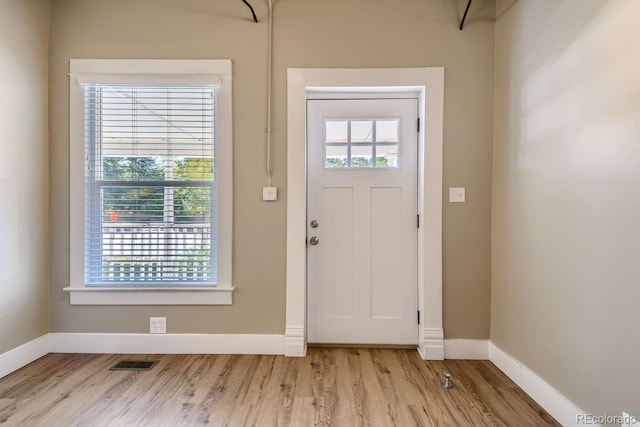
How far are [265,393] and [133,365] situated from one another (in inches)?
40.3

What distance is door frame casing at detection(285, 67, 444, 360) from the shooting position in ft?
7.76

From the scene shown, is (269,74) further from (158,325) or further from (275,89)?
(158,325)

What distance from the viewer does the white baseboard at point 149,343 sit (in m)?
2.41

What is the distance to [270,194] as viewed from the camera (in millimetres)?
2393

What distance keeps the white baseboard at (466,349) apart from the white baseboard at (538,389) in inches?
2.1

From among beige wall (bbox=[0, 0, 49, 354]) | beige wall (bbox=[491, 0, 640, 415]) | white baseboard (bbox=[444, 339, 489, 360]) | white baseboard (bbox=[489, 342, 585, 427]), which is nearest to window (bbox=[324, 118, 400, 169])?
beige wall (bbox=[491, 0, 640, 415])

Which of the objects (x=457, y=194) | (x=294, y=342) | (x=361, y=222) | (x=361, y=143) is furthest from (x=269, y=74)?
(x=294, y=342)

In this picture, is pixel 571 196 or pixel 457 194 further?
pixel 457 194

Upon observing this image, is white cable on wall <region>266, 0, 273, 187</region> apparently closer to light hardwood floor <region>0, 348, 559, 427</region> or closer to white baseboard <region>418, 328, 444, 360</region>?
light hardwood floor <region>0, 348, 559, 427</region>

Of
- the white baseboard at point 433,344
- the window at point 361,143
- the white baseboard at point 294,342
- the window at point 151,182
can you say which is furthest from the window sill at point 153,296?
the white baseboard at point 433,344

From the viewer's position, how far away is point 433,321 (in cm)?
237

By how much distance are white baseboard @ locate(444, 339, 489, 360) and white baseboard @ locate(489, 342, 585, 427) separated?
52 mm

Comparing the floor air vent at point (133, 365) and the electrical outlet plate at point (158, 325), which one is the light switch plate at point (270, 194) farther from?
the floor air vent at point (133, 365)

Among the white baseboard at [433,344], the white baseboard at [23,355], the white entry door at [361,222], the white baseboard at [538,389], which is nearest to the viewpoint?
the white baseboard at [538,389]
